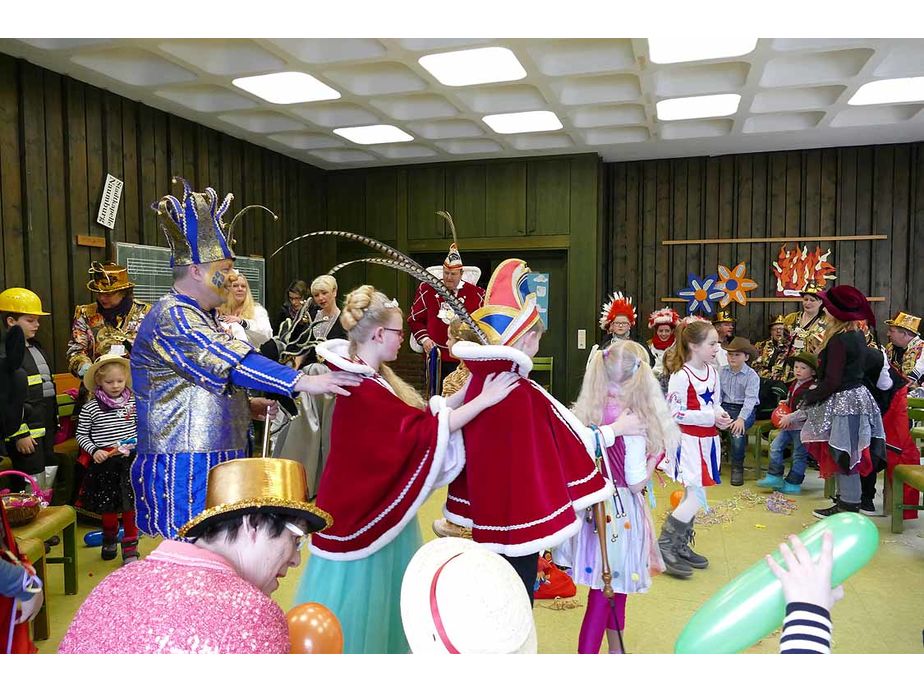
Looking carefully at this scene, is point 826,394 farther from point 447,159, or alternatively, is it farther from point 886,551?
point 447,159

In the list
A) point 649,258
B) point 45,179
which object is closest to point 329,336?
point 45,179

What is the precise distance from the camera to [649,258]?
25.5ft

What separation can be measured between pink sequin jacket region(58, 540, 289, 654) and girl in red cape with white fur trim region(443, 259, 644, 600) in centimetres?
92

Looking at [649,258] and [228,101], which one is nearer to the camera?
[228,101]

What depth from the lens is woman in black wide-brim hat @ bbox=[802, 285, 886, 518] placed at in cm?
411

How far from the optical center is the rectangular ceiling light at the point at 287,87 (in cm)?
489

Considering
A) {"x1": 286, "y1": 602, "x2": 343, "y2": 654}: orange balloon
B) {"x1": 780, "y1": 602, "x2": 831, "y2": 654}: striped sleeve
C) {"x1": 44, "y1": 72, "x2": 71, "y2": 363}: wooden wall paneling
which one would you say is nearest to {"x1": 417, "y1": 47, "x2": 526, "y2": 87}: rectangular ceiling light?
{"x1": 44, "y1": 72, "x2": 71, "y2": 363}: wooden wall paneling

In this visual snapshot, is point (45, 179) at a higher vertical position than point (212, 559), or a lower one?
higher

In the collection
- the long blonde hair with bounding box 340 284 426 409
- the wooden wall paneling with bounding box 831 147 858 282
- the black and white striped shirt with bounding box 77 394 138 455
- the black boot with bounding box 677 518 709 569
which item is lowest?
the black boot with bounding box 677 518 709 569

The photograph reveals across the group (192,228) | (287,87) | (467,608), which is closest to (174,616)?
(467,608)

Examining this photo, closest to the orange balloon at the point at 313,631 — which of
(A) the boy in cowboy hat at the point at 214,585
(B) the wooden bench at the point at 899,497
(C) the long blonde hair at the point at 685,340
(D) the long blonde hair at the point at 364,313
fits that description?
(A) the boy in cowboy hat at the point at 214,585

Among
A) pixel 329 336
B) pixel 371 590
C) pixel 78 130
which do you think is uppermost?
pixel 78 130

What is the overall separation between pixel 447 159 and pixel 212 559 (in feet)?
23.0

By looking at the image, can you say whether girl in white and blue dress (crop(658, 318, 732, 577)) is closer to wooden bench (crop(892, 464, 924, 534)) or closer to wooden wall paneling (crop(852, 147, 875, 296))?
wooden bench (crop(892, 464, 924, 534))
